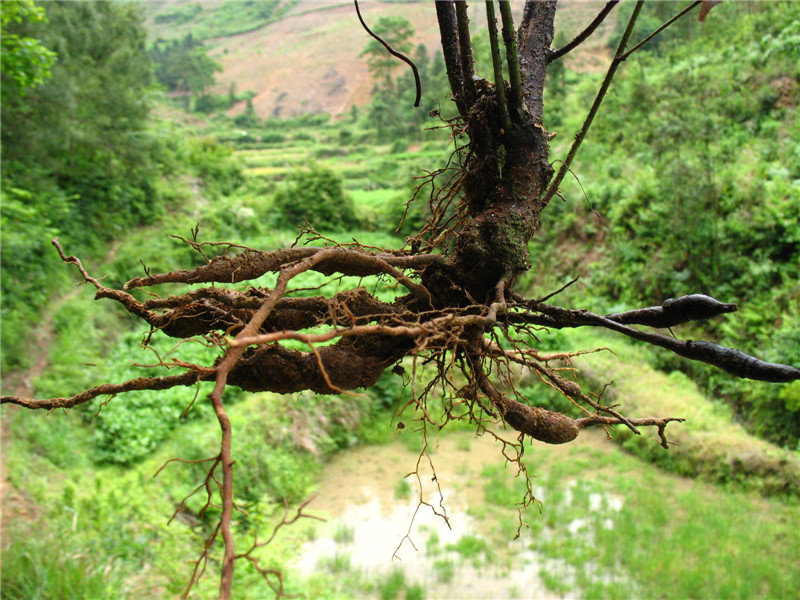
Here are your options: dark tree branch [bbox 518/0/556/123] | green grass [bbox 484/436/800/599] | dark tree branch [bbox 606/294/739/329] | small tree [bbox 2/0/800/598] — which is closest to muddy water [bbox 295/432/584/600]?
green grass [bbox 484/436/800/599]

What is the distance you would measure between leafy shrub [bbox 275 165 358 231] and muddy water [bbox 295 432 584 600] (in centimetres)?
1068

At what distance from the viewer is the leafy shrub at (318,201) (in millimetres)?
17219

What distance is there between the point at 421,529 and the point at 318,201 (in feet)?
41.8

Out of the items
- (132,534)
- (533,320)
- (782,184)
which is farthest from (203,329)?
(782,184)

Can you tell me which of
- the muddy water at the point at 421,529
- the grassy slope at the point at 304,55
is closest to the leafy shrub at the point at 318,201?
the muddy water at the point at 421,529

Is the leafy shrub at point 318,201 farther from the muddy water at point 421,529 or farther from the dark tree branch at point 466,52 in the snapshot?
the dark tree branch at point 466,52

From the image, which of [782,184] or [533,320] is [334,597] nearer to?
[533,320]

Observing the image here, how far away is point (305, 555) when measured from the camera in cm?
576

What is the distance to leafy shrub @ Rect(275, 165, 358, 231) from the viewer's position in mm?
17219

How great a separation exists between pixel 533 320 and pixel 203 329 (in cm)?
94

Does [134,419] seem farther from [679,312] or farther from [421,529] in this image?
[679,312]

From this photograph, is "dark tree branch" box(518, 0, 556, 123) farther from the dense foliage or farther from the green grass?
the dense foliage

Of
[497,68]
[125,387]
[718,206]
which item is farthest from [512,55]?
[718,206]

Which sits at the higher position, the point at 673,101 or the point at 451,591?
the point at 673,101
